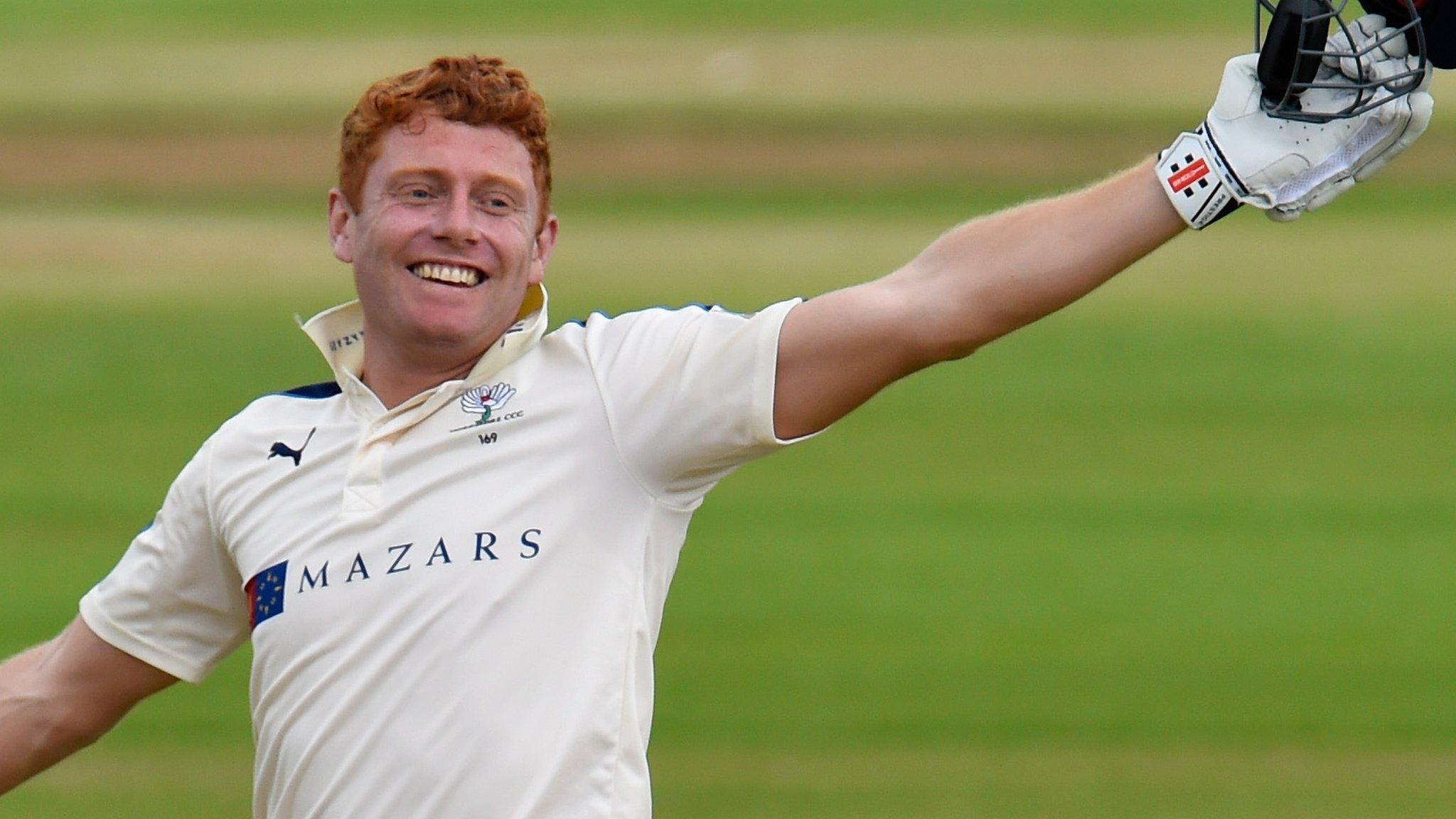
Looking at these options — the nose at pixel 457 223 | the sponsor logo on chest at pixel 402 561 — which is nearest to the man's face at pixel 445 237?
the nose at pixel 457 223

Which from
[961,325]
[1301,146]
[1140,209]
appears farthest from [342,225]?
[1301,146]

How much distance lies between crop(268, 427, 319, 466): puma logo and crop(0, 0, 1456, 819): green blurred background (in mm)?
3076

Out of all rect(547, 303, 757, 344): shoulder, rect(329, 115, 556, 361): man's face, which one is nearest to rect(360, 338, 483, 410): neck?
rect(329, 115, 556, 361): man's face

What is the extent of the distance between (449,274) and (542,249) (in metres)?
0.19

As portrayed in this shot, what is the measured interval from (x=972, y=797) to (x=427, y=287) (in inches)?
138

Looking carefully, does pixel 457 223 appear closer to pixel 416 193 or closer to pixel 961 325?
pixel 416 193

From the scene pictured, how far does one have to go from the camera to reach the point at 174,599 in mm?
2688

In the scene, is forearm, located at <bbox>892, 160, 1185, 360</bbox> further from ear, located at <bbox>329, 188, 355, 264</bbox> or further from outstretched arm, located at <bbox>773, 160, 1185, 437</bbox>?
ear, located at <bbox>329, 188, 355, 264</bbox>

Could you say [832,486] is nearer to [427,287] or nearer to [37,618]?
[37,618]

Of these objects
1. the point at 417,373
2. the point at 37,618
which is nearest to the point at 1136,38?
the point at 37,618

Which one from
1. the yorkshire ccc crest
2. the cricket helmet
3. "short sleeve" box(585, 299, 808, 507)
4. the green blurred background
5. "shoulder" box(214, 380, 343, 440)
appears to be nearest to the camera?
the cricket helmet

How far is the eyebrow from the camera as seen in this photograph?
2.53 meters

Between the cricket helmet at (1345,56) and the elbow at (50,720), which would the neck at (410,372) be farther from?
the cricket helmet at (1345,56)

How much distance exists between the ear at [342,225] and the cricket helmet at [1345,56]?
1168mm
